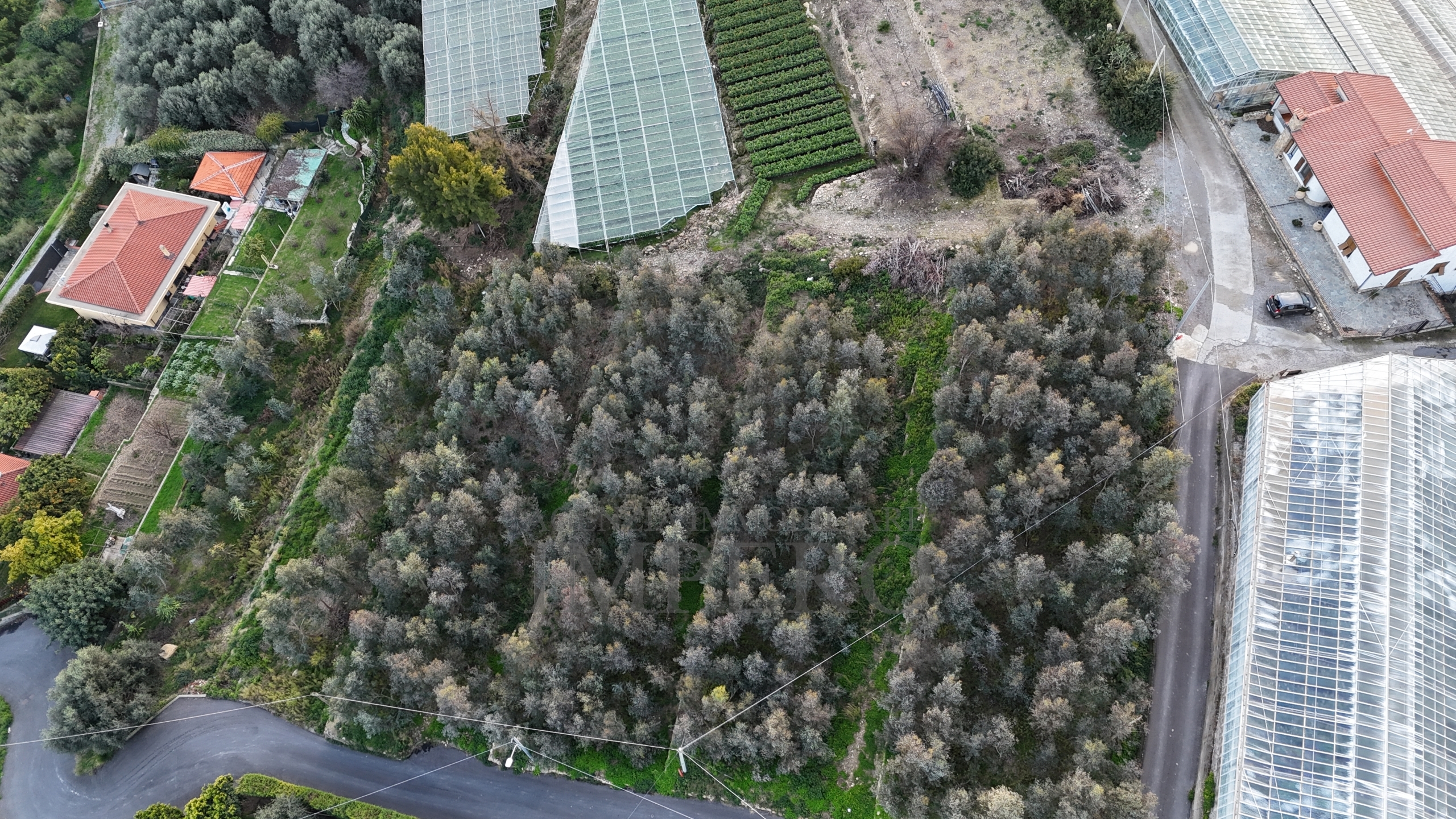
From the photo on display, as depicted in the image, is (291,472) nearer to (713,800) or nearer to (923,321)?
(713,800)

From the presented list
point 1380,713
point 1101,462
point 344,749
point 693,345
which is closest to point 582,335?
point 693,345

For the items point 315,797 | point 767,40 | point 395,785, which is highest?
point 767,40

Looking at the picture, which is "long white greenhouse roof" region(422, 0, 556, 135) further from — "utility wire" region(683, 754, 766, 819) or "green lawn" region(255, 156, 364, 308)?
"utility wire" region(683, 754, 766, 819)

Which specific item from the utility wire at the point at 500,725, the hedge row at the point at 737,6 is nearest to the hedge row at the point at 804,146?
the hedge row at the point at 737,6

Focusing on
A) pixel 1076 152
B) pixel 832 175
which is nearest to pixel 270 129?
pixel 832 175

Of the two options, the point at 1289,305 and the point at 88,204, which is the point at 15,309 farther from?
the point at 1289,305

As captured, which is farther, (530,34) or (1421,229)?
(530,34)

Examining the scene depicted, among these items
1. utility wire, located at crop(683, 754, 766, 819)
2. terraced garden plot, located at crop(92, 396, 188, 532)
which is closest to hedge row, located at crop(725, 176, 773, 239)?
utility wire, located at crop(683, 754, 766, 819)
